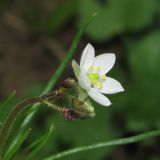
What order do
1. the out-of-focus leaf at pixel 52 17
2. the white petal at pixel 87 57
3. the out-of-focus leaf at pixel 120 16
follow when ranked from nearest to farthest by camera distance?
the white petal at pixel 87 57
the out-of-focus leaf at pixel 120 16
the out-of-focus leaf at pixel 52 17

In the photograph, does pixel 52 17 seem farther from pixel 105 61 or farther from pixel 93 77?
pixel 93 77

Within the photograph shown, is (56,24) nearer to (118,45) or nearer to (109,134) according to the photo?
(118,45)

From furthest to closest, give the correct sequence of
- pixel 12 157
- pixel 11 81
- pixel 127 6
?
pixel 11 81, pixel 127 6, pixel 12 157

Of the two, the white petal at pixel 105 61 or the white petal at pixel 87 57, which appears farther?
the white petal at pixel 105 61

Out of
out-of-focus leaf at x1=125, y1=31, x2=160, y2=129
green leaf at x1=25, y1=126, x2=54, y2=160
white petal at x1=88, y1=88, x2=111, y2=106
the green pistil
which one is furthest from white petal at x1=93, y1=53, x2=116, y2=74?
out-of-focus leaf at x1=125, y1=31, x2=160, y2=129

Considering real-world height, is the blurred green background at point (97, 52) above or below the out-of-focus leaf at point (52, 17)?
below

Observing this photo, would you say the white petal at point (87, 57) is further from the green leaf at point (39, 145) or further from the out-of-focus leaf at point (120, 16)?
the out-of-focus leaf at point (120, 16)

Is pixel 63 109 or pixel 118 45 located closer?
pixel 63 109

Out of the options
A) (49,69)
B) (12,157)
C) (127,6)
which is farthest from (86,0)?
(12,157)

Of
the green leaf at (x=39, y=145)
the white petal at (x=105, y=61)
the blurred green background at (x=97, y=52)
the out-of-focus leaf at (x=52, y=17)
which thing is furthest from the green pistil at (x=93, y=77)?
the out-of-focus leaf at (x=52, y=17)
